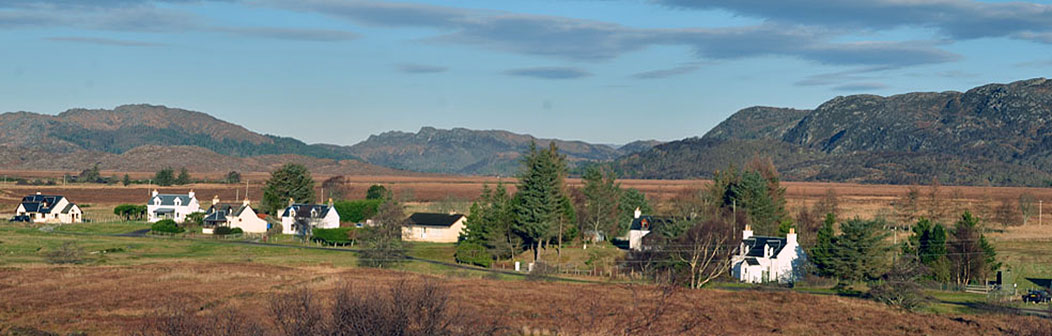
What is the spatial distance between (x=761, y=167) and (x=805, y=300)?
58.9m

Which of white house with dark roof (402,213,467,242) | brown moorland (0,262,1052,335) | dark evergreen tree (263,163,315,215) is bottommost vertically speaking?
Answer: brown moorland (0,262,1052,335)

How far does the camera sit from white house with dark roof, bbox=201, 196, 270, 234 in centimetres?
10335

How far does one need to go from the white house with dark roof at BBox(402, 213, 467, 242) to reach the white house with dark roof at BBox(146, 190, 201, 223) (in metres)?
36.4

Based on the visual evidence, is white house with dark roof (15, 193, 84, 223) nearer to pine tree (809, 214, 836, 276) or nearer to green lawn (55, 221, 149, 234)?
green lawn (55, 221, 149, 234)

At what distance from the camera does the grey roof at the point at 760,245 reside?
225 ft

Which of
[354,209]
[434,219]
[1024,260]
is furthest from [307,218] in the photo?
[1024,260]

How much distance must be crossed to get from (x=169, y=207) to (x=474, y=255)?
59110 mm

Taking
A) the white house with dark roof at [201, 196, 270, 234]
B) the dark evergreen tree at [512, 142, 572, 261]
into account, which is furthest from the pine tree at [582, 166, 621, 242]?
the white house with dark roof at [201, 196, 270, 234]

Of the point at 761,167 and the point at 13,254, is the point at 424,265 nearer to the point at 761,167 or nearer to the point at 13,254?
the point at 13,254

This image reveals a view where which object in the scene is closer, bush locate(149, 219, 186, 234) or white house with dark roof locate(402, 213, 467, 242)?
white house with dark roof locate(402, 213, 467, 242)

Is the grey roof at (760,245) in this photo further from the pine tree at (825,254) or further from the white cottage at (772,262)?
the pine tree at (825,254)

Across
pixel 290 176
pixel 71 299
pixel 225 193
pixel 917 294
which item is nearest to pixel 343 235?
pixel 290 176

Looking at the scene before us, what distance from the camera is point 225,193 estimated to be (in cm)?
18662

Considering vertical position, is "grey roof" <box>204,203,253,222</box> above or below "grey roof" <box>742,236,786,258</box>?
above
